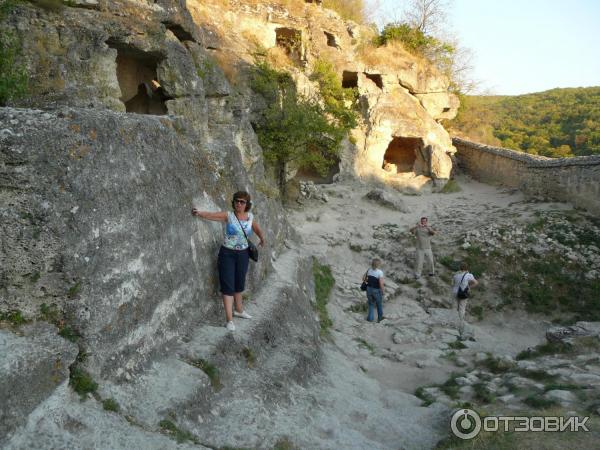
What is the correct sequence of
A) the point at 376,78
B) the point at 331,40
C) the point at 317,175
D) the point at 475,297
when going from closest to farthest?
the point at 475,297
the point at 317,175
the point at 331,40
the point at 376,78

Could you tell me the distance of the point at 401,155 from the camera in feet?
79.9

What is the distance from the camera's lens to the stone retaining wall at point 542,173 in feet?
47.3

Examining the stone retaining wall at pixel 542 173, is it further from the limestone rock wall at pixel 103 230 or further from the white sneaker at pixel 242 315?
the limestone rock wall at pixel 103 230

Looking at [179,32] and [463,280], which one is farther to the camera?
[179,32]

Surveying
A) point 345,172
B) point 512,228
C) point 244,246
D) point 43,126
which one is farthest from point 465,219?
point 43,126

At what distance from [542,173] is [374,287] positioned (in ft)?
35.2

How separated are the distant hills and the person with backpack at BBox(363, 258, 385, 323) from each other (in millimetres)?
20858

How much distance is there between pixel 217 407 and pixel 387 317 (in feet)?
22.7

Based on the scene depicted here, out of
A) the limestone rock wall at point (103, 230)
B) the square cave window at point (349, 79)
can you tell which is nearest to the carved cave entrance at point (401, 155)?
the square cave window at point (349, 79)

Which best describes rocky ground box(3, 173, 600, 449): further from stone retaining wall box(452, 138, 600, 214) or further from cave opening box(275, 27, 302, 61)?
cave opening box(275, 27, 302, 61)

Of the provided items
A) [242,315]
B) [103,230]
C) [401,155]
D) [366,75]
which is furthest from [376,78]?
[103,230]

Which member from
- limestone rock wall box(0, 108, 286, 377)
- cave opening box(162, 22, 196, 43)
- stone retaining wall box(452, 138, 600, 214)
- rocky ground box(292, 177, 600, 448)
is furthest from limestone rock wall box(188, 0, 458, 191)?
limestone rock wall box(0, 108, 286, 377)

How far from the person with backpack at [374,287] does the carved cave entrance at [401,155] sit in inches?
568

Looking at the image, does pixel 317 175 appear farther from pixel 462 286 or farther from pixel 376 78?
pixel 462 286
